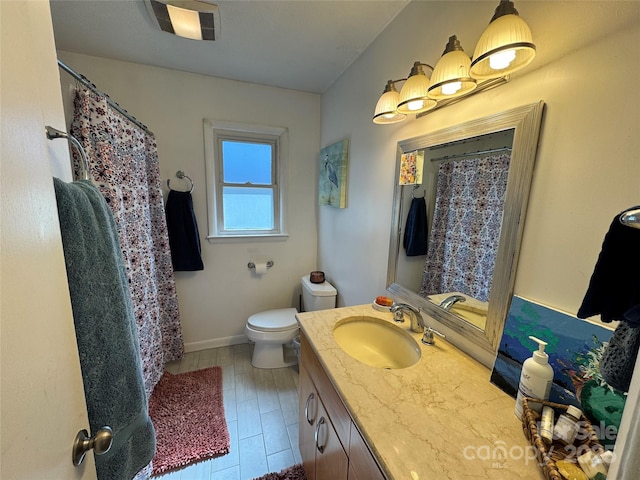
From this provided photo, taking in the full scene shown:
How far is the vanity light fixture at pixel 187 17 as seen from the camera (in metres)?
1.27

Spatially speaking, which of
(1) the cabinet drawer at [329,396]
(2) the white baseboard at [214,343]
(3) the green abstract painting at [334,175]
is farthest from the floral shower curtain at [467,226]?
(2) the white baseboard at [214,343]

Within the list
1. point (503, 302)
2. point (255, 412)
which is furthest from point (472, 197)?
point (255, 412)

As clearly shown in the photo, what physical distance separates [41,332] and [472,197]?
4.10ft

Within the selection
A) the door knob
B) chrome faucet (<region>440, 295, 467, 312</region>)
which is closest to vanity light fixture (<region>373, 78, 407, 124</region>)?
chrome faucet (<region>440, 295, 467, 312</region>)

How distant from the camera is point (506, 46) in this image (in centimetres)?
68

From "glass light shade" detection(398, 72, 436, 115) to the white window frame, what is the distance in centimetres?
146

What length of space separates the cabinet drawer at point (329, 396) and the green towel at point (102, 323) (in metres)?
0.59

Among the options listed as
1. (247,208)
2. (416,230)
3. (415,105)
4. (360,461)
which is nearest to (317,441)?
(360,461)

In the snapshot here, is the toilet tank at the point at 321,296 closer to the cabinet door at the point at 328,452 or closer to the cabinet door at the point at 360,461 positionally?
the cabinet door at the point at 328,452

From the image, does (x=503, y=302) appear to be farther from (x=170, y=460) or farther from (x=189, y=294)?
(x=189, y=294)

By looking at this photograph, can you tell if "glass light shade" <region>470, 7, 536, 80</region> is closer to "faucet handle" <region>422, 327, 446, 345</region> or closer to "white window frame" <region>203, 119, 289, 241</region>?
"faucet handle" <region>422, 327, 446, 345</region>

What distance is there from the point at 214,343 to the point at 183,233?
1.10 metres

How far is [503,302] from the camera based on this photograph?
863mm

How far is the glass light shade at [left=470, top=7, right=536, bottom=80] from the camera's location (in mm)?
684
